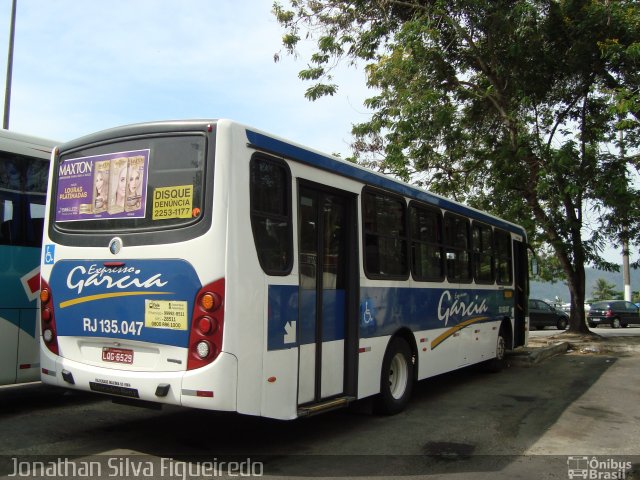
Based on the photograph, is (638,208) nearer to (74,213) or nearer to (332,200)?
(332,200)

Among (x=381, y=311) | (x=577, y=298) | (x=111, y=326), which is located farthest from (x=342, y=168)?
(x=577, y=298)

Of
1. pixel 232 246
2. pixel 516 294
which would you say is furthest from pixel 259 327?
pixel 516 294

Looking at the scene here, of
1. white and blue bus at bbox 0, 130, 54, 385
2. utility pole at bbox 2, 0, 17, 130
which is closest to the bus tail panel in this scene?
white and blue bus at bbox 0, 130, 54, 385

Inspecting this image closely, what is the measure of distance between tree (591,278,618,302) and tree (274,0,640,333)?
56.6m

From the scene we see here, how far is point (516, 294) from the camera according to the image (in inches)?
493

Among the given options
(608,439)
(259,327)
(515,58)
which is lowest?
(608,439)

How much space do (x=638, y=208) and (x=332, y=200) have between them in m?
11.7

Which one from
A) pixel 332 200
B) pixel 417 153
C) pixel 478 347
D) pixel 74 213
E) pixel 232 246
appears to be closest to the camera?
pixel 232 246

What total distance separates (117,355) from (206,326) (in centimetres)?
108

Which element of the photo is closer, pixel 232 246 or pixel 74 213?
pixel 232 246

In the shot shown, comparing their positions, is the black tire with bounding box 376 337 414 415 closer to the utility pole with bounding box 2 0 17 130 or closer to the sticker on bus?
the sticker on bus

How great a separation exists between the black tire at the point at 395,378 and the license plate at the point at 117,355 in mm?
3088

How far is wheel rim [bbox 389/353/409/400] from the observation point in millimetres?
7355

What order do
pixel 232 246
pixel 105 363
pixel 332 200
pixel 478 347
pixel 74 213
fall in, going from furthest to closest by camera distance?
pixel 478 347, pixel 332 200, pixel 74 213, pixel 105 363, pixel 232 246
